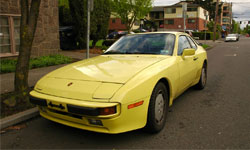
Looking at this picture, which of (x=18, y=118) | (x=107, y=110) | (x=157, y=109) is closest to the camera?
(x=107, y=110)

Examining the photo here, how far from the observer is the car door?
156 inches

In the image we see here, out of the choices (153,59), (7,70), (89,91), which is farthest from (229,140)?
(7,70)

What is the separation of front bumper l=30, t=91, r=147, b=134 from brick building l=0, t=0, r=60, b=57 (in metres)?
6.69

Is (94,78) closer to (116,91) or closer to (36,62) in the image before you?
(116,91)

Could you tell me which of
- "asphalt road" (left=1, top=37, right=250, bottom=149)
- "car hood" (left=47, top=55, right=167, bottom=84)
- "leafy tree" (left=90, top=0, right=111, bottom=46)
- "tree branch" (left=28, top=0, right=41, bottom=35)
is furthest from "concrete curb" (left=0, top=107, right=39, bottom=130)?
"leafy tree" (left=90, top=0, right=111, bottom=46)

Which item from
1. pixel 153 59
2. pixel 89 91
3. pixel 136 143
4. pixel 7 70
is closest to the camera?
pixel 89 91

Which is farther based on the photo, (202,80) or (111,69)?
(202,80)

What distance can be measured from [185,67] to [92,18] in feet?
34.2

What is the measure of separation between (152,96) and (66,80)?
44.7 inches

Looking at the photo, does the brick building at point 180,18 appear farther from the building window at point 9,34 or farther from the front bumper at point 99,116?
the front bumper at point 99,116

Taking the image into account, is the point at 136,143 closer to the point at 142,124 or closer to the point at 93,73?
the point at 142,124

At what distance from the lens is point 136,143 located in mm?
2900

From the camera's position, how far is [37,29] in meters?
Result: 9.47

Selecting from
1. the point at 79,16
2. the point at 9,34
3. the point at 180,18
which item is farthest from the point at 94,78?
the point at 180,18
